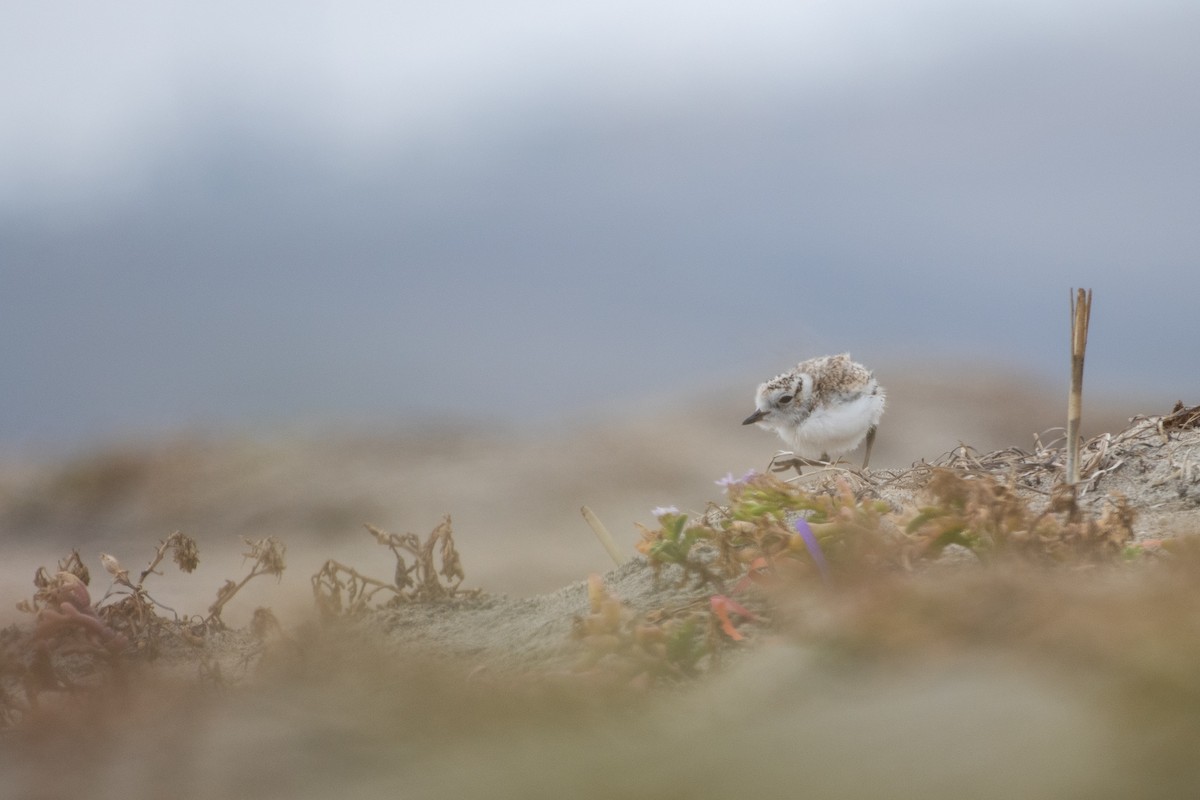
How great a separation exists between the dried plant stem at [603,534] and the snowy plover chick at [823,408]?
6.10 ft

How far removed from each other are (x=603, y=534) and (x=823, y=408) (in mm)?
2129

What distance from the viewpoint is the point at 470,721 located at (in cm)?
81

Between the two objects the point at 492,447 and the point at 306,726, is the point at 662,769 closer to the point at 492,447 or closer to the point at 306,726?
the point at 306,726

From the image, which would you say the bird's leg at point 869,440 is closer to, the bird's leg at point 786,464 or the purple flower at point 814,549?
the bird's leg at point 786,464

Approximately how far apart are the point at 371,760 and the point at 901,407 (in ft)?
34.9

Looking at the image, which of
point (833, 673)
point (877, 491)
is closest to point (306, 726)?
point (833, 673)

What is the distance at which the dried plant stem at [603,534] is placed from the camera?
2.21 meters

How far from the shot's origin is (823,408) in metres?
4.16

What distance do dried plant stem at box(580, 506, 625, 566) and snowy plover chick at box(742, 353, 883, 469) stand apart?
6.10ft

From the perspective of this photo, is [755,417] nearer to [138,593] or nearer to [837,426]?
[837,426]

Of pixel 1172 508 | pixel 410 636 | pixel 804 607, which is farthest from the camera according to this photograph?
pixel 1172 508

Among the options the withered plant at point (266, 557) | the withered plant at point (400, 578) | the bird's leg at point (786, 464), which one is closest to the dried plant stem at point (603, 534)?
the withered plant at point (400, 578)

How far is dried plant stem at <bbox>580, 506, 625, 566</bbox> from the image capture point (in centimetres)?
221

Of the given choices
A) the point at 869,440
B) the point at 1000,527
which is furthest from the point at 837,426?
the point at 1000,527
